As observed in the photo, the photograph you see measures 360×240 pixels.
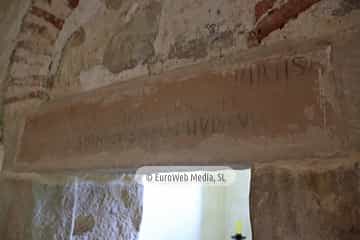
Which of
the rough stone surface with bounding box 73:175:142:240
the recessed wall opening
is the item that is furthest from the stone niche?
the recessed wall opening

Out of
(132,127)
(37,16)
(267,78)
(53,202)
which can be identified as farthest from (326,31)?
A: (37,16)

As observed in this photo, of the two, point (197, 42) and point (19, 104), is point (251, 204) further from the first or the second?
point (19, 104)

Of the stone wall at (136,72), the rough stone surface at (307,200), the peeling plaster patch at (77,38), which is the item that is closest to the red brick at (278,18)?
the stone wall at (136,72)

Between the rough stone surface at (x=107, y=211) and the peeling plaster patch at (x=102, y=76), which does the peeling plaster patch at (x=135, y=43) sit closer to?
the peeling plaster patch at (x=102, y=76)

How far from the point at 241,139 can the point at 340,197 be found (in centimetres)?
20

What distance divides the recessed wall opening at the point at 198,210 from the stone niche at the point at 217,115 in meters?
1.57

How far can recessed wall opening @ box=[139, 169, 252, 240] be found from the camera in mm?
2672

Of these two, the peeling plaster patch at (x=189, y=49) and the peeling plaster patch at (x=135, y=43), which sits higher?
the peeling plaster patch at (x=135, y=43)

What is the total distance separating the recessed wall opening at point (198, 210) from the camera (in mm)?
2672

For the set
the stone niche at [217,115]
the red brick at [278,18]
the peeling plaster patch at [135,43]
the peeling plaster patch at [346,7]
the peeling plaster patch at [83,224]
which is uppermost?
the peeling plaster patch at [135,43]

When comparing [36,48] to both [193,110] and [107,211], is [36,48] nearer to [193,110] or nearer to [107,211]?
[107,211]

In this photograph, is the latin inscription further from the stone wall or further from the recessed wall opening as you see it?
the recessed wall opening

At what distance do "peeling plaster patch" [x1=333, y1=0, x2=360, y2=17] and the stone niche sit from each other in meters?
0.05

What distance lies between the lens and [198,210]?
10.2 feet
